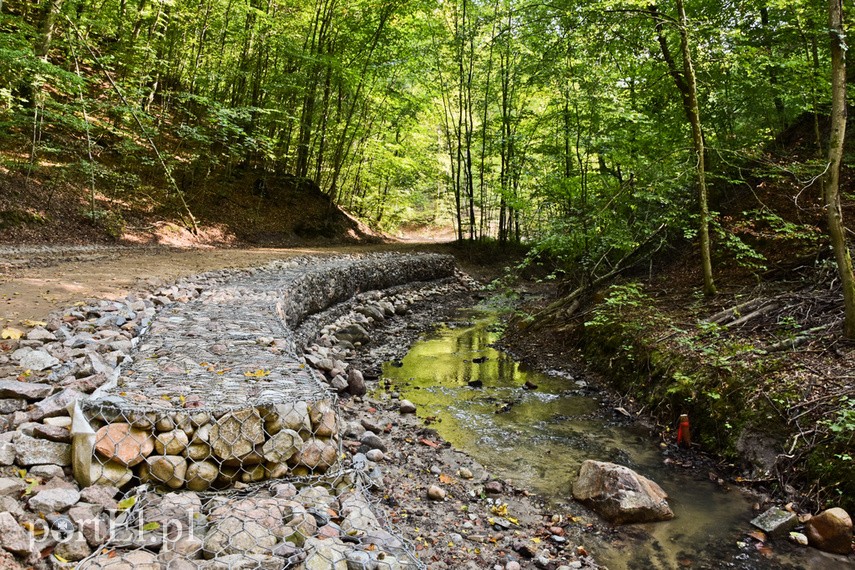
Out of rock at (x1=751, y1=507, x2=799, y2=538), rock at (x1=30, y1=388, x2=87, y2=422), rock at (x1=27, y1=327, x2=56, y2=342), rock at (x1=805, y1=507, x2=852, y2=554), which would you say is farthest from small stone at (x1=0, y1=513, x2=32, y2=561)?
rock at (x1=805, y1=507, x2=852, y2=554)

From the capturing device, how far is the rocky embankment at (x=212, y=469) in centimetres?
220

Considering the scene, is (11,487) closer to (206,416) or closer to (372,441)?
(206,416)

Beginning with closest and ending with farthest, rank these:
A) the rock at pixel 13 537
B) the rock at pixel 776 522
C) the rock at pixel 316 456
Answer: the rock at pixel 13 537
the rock at pixel 316 456
the rock at pixel 776 522

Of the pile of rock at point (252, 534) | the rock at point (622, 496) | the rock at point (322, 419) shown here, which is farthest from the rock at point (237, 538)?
the rock at point (622, 496)

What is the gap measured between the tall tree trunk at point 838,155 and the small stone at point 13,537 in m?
5.91

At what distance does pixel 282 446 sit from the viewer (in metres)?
2.92

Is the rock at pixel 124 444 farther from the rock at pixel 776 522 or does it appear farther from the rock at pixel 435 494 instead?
the rock at pixel 776 522

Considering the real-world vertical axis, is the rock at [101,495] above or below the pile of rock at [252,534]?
above

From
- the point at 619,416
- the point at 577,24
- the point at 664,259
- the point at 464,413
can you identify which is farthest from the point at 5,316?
the point at 664,259

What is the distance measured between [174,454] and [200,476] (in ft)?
0.61

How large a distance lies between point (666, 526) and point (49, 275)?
7459 mm

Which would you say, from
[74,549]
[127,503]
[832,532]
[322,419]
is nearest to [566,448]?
[832,532]

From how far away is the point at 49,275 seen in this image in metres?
6.42

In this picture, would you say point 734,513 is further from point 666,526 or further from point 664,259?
point 664,259
